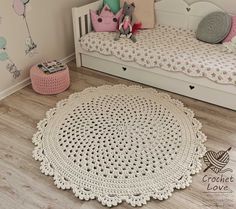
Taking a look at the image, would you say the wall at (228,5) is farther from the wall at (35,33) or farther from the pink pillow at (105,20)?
the wall at (35,33)

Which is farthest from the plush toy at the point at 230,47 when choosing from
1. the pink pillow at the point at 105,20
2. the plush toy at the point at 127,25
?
the pink pillow at the point at 105,20

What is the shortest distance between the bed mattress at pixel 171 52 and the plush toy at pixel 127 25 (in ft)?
0.19

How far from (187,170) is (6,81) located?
1681mm

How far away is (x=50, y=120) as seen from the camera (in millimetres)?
2330

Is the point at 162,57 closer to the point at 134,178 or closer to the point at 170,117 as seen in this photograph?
the point at 170,117

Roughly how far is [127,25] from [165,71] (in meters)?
0.63

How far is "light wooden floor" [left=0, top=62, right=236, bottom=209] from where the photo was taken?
1696mm

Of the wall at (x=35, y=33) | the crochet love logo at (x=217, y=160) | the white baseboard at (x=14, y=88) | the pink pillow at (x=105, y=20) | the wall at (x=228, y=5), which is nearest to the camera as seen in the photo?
the crochet love logo at (x=217, y=160)

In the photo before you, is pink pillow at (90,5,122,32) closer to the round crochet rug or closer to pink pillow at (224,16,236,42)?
the round crochet rug

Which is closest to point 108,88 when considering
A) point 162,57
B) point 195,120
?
point 162,57

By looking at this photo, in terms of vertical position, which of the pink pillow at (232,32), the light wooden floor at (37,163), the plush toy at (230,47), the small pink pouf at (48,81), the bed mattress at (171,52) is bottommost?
the light wooden floor at (37,163)

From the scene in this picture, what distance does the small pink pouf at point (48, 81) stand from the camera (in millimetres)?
2588

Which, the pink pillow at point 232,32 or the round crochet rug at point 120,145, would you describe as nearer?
the round crochet rug at point 120,145

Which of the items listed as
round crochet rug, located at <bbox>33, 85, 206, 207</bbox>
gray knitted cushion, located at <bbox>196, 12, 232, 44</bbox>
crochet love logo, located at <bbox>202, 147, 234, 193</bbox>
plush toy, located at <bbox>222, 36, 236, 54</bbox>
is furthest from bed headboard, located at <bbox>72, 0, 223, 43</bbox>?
crochet love logo, located at <bbox>202, 147, 234, 193</bbox>
